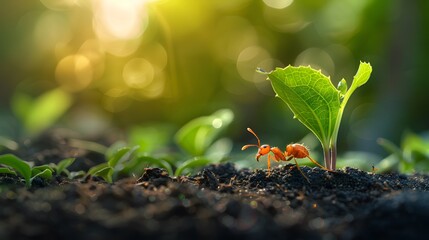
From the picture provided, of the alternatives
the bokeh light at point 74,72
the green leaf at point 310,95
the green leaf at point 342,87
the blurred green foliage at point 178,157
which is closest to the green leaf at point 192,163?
the blurred green foliage at point 178,157

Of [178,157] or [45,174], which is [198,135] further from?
[45,174]

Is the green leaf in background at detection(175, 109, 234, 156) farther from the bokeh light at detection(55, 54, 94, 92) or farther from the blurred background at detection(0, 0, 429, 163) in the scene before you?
Result: the bokeh light at detection(55, 54, 94, 92)

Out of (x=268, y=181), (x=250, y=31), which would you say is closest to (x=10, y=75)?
(x=250, y=31)

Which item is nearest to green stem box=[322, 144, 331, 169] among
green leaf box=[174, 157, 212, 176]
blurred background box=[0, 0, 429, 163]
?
green leaf box=[174, 157, 212, 176]

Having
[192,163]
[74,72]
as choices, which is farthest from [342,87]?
[74,72]

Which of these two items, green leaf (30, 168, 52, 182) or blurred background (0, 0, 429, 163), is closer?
green leaf (30, 168, 52, 182)

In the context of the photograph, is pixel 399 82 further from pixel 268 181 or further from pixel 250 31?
pixel 268 181
